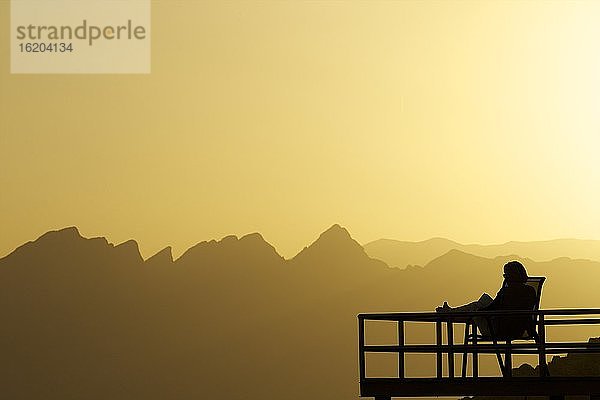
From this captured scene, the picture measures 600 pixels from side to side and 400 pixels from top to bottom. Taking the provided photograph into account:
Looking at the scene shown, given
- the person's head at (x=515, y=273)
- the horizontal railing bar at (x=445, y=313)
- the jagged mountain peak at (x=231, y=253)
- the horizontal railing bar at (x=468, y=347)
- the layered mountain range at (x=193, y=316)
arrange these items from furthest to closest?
the jagged mountain peak at (x=231, y=253), the layered mountain range at (x=193, y=316), the person's head at (x=515, y=273), the horizontal railing bar at (x=445, y=313), the horizontal railing bar at (x=468, y=347)

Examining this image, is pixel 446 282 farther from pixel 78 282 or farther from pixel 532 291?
pixel 532 291

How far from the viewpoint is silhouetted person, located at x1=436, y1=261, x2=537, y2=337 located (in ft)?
43.8

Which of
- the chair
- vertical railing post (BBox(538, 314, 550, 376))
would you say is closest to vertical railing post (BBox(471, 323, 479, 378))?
the chair

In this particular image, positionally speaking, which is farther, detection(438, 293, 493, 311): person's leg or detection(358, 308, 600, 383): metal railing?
detection(438, 293, 493, 311): person's leg

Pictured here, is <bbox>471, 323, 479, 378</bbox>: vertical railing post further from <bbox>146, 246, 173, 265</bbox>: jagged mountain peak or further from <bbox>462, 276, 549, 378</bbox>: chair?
<bbox>146, 246, 173, 265</bbox>: jagged mountain peak

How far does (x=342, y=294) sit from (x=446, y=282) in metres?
9.72

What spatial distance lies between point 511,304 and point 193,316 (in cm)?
9849

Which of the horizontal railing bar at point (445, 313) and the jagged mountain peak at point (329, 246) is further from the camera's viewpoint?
the jagged mountain peak at point (329, 246)

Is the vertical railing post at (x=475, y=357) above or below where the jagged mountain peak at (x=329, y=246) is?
above

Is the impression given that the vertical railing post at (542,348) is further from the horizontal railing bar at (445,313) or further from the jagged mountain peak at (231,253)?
the jagged mountain peak at (231,253)

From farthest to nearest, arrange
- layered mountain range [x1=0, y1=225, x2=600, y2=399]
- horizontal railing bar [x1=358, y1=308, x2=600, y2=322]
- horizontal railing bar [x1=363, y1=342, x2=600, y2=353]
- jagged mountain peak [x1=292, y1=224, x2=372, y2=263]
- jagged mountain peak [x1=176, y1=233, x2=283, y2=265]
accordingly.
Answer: jagged mountain peak [x1=292, y1=224, x2=372, y2=263]
jagged mountain peak [x1=176, y1=233, x2=283, y2=265]
layered mountain range [x1=0, y1=225, x2=600, y2=399]
horizontal railing bar [x1=358, y1=308, x2=600, y2=322]
horizontal railing bar [x1=363, y1=342, x2=600, y2=353]

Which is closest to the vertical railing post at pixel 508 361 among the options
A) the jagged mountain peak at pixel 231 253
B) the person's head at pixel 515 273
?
the person's head at pixel 515 273

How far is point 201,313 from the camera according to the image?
11719 centimetres

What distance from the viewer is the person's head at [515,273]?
13336 mm
